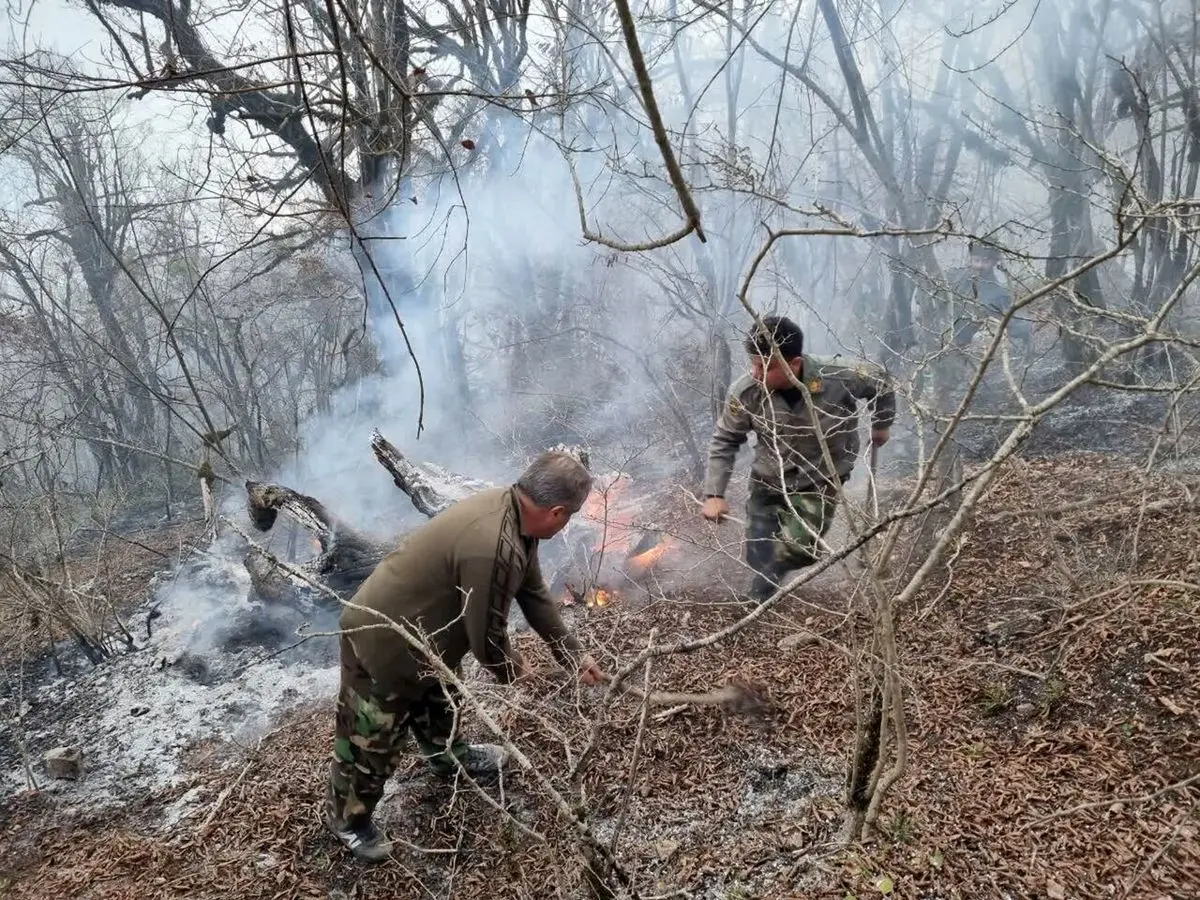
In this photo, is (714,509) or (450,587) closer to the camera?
(450,587)

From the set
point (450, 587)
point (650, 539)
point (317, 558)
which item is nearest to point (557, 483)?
point (450, 587)

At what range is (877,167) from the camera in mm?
7551

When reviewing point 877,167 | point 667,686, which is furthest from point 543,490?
point 877,167

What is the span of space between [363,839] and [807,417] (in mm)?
3316

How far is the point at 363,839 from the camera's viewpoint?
3.06 metres

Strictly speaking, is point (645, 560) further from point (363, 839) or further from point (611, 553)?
point (363, 839)

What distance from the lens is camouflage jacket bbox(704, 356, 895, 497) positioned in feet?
13.2

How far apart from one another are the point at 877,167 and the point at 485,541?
7.07 metres

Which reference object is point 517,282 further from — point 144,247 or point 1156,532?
point 1156,532

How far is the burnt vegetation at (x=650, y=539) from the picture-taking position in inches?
87.4

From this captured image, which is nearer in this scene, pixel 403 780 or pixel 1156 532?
pixel 403 780

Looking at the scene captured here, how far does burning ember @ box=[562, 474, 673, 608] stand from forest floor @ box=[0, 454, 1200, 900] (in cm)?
82

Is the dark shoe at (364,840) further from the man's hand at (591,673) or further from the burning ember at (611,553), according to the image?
the burning ember at (611,553)

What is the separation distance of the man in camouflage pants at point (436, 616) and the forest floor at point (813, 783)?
0.28 m
